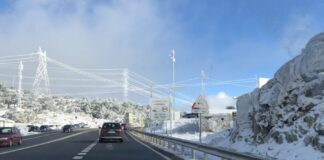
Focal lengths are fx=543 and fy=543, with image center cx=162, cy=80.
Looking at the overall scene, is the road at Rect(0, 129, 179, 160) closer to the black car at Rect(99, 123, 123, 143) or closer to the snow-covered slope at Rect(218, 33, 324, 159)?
the snow-covered slope at Rect(218, 33, 324, 159)

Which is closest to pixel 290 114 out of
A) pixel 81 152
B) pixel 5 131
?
pixel 81 152

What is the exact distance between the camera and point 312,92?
84.2 feet

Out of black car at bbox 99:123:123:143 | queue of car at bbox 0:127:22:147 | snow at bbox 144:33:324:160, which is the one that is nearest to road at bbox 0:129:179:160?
queue of car at bbox 0:127:22:147

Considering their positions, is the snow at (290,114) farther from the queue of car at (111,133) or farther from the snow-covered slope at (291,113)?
the queue of car at (111,133)

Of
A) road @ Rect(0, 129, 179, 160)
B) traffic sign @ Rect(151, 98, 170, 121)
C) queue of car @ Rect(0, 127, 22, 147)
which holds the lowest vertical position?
road @ Rect(0, 129, 179, 160)

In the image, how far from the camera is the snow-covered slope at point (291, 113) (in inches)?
851

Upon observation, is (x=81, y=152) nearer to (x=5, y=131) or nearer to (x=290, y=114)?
(x=290, y=114)

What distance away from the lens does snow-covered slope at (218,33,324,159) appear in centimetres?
2162

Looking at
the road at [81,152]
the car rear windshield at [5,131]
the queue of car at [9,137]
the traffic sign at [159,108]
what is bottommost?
the road at [81,152]

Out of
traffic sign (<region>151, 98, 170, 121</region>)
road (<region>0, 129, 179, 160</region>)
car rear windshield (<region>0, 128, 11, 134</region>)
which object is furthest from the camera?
traffic sign (<region>151, 98, 170, 121</region>)

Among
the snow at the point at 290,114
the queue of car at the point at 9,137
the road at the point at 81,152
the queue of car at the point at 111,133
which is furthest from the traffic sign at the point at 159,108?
the snow at the point at 290,114

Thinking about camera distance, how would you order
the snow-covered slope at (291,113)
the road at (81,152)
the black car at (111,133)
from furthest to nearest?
the black car at (111,133) → the road at (81,152) → the snow-covered slope at (291,113)

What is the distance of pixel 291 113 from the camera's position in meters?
25.8

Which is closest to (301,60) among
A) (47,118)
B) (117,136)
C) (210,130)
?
(117,136)
